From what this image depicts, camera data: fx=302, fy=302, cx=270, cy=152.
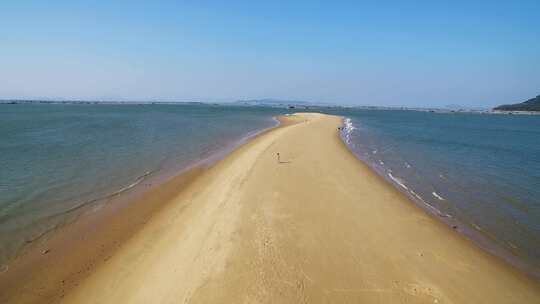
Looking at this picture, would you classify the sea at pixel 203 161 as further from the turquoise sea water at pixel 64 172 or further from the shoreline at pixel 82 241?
the shoreline at pixel 82 241

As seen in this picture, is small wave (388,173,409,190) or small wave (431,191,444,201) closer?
small wave (431,191,444,201)

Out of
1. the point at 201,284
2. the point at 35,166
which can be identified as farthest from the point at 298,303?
the point at 35,166

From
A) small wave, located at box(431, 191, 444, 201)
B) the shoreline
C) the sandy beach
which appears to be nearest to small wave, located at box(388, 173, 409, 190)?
small wave, located at box(431, 191, 444, 201)

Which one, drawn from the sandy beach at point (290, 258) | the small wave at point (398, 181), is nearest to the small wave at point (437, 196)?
the small wave at point (398, 181)

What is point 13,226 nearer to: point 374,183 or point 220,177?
point 220,177

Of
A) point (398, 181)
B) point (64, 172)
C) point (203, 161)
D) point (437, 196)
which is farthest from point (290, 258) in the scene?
point (64, 172)

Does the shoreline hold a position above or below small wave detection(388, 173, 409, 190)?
below

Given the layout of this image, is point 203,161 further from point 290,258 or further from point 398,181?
point 290,258

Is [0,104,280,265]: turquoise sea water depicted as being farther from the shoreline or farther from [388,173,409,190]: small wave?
[388,173,409,190]: small wave
